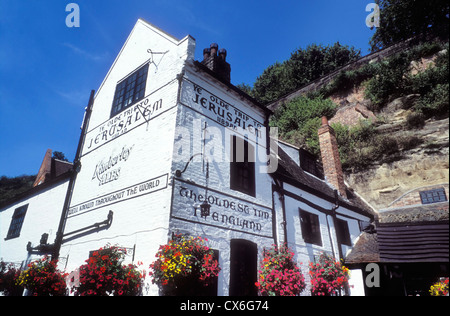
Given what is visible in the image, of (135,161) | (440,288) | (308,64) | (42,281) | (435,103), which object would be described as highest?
(308,64)

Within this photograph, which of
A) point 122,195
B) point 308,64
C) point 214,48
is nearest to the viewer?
point 122,195

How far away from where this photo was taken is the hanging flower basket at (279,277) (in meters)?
6.35

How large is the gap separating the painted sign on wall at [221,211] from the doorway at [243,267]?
370mm

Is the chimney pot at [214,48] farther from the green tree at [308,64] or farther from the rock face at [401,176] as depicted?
the green tree at [308,64]

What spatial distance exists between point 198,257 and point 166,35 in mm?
6344

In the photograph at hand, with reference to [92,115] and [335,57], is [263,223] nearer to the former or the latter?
[92,115]

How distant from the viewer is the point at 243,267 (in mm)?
6824

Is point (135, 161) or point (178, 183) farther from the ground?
point (135, 161)

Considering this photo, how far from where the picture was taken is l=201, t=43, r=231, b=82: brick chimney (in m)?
8.81

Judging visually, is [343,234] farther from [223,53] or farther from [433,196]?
[223,53]

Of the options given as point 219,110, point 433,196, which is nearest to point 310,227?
point 219,110

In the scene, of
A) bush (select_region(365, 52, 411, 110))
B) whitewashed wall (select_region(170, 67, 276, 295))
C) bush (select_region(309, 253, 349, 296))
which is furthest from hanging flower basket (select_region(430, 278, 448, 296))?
whitewashed wall (select_region(170, 67, 276, 295))

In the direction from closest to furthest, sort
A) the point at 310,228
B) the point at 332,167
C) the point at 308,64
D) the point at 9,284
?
1. the point at 9,284
2. the point at 310,228
3. the point at 332,167
4. the point at 308,64

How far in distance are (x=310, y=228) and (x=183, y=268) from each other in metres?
5.30
